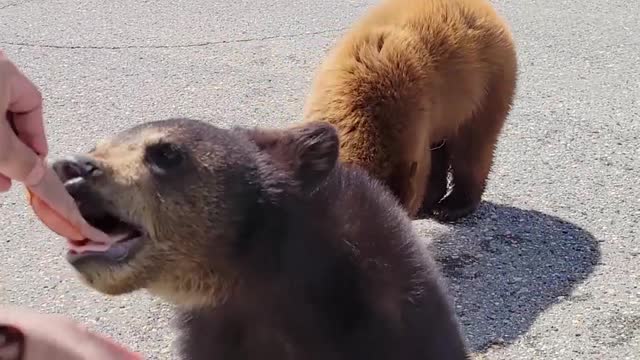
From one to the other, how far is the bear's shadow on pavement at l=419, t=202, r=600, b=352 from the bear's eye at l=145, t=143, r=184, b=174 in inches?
73.0

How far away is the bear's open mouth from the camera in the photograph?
2.51 meters

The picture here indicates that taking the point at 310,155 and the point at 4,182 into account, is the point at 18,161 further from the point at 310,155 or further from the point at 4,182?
the point at 310,155

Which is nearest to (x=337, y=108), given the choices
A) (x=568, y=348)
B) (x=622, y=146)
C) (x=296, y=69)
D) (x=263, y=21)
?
(x=568, y=348)

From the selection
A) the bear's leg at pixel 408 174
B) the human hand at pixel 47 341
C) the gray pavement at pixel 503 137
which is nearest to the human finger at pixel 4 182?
the human hand at pixel 47 341

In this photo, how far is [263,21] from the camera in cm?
834

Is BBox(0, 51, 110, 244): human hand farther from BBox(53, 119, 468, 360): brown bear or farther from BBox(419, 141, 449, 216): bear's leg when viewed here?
BBox(419, 141, 449, 216): bear's leg

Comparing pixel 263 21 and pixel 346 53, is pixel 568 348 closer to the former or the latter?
pixel 346 53

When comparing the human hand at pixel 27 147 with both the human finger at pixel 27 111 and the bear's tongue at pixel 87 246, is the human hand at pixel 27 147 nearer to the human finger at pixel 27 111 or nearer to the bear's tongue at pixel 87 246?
the human finger at pixel 27 111

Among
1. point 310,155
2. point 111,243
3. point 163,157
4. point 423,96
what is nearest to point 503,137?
point 423,96

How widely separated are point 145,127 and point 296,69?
4504mm

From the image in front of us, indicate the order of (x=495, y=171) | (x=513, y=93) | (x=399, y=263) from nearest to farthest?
(x=399, y=263)
(x=513, y=93)
(x=495, y=171)

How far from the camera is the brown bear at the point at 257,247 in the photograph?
2.62m

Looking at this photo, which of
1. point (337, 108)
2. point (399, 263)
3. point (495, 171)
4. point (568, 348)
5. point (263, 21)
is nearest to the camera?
point (399, 263)

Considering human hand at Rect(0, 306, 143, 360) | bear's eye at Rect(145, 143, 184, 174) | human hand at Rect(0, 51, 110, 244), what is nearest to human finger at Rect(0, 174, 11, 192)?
human hand at Rect(0, 51, 110, 244)
